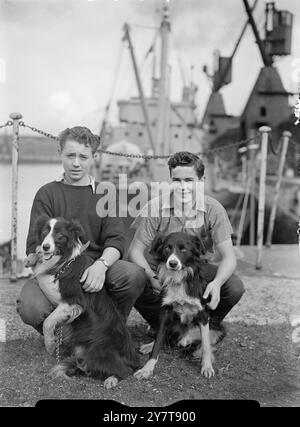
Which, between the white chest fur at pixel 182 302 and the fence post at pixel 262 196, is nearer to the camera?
the white chest fur at pixel 182 302

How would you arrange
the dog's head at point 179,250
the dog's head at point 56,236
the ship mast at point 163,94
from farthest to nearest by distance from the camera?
the ship mast at point 163,94 < the dog's head at point 179,250 < the dog's head at point 56,236

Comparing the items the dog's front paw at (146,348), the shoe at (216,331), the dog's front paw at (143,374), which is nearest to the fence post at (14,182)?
the dog's front paw at (146,348)

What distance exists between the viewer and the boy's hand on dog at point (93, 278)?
2.17 metres

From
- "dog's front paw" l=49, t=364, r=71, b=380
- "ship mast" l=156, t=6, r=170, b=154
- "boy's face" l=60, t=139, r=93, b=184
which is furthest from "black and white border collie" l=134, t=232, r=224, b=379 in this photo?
"ship mast" l=156, t=6, r=170, b=154

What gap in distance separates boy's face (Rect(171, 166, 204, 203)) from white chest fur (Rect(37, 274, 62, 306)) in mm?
703

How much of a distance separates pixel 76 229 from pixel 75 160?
0.32 m

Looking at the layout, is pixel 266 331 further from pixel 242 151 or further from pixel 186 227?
pixel 242 151

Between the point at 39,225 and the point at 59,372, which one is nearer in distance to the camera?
the point at 39,225

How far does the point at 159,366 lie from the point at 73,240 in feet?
2.56

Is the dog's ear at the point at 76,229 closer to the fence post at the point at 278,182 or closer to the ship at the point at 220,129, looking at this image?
the ship at the point at 220,129

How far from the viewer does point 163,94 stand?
4.01m

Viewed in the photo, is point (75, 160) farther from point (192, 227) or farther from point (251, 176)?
point (251, 176)

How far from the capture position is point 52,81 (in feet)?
9.07

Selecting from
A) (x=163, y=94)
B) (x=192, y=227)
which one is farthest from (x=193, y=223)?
(x=163, y=94)
